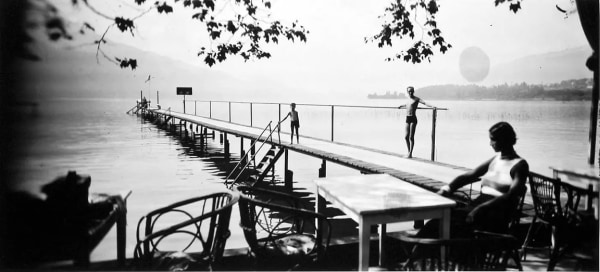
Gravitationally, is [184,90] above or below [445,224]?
above

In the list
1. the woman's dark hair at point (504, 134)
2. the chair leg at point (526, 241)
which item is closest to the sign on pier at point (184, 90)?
the chair leg at point (526, 241)

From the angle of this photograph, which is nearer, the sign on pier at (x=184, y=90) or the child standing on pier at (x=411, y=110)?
the child standing on pier at (x=411, y=110)

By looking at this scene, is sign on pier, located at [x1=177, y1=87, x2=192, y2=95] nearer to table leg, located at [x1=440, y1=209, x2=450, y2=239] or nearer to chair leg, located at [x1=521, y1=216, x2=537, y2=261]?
chair leg, located at [x1=521, y1=216, x2=537, y2=261]

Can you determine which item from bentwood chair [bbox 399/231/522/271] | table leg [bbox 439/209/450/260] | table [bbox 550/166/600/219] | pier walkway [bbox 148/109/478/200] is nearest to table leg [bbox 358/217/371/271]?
bentwood chair [bbox 399/231/522/271]

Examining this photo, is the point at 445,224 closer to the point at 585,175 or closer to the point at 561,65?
the point at 585,175

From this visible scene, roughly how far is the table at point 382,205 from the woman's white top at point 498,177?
0.48 meters

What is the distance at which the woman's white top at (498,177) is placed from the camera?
10.0 ft

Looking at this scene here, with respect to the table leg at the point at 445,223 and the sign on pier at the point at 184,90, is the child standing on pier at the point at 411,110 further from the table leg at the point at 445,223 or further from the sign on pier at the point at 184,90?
the sign on pier at the point at 184,90

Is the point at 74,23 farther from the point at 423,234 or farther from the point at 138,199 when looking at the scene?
the point at 138,199

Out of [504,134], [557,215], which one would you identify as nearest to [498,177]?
[504,134]

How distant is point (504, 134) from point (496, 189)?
42 cm

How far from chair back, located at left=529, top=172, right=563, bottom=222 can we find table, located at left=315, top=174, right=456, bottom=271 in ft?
3.48

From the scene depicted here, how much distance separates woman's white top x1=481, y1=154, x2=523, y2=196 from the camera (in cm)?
306

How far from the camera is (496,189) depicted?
10.3 ft
